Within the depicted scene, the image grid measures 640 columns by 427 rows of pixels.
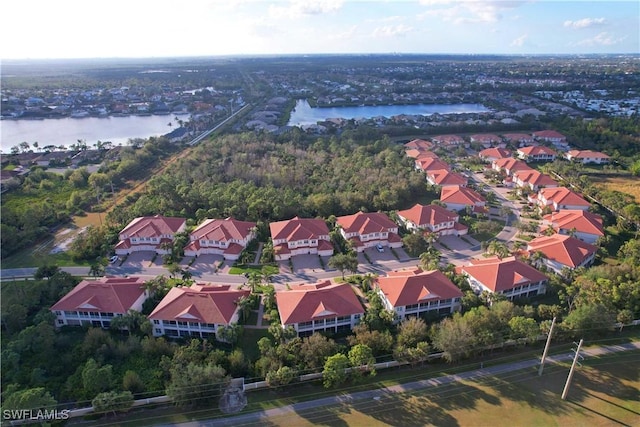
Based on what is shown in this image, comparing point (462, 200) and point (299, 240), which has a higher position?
point (462, 200)

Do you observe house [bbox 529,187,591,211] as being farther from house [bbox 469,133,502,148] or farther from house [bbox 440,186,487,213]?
house [bbox 469,133,502,148]

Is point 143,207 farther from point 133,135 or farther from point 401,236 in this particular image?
point 133,135

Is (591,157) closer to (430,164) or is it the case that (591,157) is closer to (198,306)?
(430,164)

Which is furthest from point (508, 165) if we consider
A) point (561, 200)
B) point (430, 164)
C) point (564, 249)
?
point (564, 249)

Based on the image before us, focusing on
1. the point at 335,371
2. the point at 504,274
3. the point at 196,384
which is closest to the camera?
the point at 196,384

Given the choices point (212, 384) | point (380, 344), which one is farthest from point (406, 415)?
point (212, 384)

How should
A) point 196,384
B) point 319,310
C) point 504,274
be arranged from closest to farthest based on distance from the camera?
point 196,384 < point 319,310 < point 504,274
